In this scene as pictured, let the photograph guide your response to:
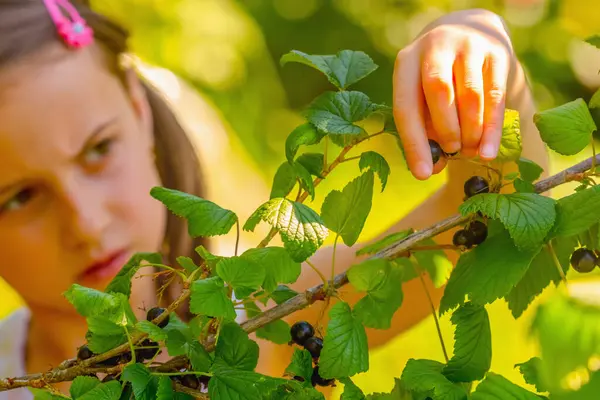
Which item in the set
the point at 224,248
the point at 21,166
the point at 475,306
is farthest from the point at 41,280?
the point at 475,306

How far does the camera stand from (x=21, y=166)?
3.17 ft

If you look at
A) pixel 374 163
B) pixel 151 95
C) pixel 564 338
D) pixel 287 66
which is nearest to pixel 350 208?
pixel 374 163

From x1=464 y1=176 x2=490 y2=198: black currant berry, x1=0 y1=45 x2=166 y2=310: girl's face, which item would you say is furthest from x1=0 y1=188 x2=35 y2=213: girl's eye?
x1=464 y1=176 x2=490 y2=198: black currant berry

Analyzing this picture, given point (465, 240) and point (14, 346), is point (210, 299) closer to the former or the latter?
point (465, 240)

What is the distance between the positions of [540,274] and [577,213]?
0.07 metres

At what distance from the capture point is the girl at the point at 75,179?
967 mm

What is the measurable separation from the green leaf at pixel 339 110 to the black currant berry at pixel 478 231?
3.5 inches

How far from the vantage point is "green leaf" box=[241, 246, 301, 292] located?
1.23 ft

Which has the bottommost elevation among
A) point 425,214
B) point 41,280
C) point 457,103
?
point 425,214

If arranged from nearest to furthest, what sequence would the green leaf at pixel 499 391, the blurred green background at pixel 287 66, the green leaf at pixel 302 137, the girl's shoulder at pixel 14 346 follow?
the green leaf at pixel 499 391
the green leaf at pixel 302 137
the girl's shoulder at pixel 14 346
the blurred green background at pixel 287 66

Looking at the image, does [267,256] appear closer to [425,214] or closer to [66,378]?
[66,378]

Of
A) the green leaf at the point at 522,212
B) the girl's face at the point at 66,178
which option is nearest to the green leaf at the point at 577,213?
the green leaf at the point at 522,212

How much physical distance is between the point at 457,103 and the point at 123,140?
714 millimetres

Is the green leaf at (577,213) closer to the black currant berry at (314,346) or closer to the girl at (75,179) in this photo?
the black currant berry at (314,346)
